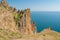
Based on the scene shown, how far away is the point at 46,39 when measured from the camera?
22906 millimetres

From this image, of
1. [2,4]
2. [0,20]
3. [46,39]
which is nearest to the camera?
[46,39]

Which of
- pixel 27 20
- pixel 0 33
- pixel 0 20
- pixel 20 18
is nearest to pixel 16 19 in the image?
pixel 20 18

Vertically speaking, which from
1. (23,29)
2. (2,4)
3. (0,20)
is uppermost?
(2,4)

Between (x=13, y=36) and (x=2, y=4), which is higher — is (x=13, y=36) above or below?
below

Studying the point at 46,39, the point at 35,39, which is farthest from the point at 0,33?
the point at 46,39

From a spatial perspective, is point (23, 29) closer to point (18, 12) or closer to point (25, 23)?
point (25, 23)

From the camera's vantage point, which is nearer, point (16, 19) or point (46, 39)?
point (46, 39)

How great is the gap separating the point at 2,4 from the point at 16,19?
4910 mm

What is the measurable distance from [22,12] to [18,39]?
89.1 feet

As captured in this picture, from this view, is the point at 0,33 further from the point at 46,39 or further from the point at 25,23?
the point at 25,23

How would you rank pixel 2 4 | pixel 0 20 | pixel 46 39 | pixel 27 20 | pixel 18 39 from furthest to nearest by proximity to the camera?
pixel 27 20
pixel 2 4
pixel 0 20
pixel 46 39
pixel 18 39

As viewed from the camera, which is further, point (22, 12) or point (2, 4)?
point (22, 12)

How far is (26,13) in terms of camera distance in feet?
159

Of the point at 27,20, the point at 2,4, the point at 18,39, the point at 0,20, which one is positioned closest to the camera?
the point at 18,39
